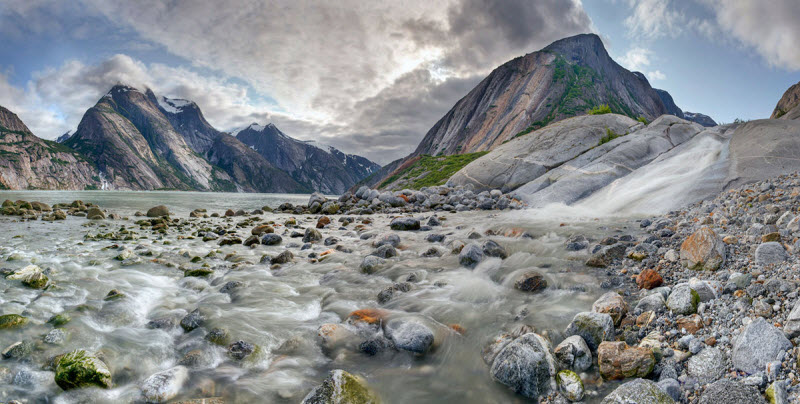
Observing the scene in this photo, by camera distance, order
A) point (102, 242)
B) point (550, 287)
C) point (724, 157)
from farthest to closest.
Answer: point (724, 157)
point (102, 242)
point (550, 287)

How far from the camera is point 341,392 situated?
10.3 feet

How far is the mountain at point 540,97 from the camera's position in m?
88.1

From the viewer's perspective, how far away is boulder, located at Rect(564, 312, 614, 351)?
3.84 m

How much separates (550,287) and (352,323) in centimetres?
355

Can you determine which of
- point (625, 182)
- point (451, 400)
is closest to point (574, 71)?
point (625, 182)

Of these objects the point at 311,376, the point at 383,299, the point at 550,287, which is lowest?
the point at 311,376

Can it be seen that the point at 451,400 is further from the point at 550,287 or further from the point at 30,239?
the point at 30,239

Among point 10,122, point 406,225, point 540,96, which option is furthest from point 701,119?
point 10,122

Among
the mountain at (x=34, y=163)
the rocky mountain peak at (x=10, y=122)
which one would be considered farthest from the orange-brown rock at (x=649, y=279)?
the rocky mountain peak at (x=10, y=122)

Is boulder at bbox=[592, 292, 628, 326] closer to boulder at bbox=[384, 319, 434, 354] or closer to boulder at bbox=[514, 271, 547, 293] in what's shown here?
boulder at bbox=[514, 271, 547, 293]

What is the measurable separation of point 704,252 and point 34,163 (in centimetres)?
24674

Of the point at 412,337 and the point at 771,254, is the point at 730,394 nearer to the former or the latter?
the point at 771,254

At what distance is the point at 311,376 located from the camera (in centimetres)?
380

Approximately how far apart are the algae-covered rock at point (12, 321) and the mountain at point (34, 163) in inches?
8354
